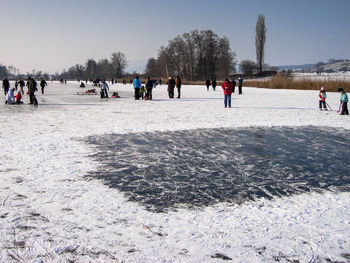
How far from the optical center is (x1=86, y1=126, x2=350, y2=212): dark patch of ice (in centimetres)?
405

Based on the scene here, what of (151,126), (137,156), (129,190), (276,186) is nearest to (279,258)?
(276,186)

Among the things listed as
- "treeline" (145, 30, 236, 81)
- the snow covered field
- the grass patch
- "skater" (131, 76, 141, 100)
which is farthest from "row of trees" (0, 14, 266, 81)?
the snow covered field

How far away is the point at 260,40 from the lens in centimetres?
6650

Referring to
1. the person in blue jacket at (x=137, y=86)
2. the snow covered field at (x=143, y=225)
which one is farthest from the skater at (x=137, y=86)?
the snow covered field at (x=143, y=225)

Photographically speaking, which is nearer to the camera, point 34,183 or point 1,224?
point 1,224

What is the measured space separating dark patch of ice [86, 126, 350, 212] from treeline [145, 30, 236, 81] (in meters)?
70.1

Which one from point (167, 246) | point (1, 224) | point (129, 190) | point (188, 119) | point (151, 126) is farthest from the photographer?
point (188, 119)

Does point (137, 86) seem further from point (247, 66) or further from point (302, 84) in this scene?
point (247, 66)

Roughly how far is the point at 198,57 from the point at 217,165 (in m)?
80.8

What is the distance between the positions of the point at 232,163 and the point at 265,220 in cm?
223

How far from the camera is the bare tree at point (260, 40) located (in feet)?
218

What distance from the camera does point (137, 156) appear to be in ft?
19.5

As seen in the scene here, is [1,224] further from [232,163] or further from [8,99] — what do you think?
[8,99]

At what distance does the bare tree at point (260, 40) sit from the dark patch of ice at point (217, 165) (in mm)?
62078
